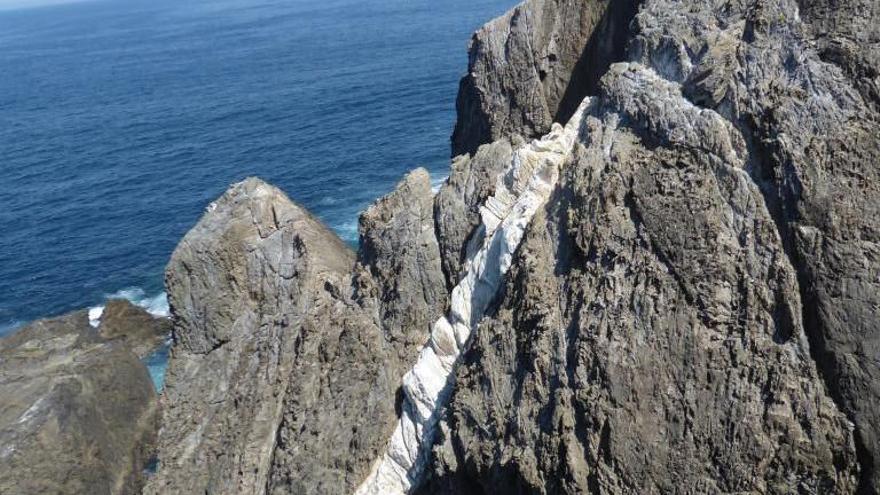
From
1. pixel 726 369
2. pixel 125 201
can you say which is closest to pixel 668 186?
pixel 726 369

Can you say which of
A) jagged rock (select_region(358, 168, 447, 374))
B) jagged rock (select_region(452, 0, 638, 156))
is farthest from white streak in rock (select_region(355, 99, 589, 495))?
jagged rock (select_region(452, 0, 638, 156))

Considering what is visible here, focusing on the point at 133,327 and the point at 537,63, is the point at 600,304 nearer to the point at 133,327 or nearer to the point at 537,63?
the point at 537,63

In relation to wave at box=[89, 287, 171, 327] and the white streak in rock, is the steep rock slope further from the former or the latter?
wave at box=[89, 287, 171, 327]

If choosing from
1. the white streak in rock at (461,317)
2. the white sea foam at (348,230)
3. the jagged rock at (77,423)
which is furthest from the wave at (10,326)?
the white streak in rock at (461,317)

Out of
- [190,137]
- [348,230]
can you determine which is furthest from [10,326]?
[190,137]

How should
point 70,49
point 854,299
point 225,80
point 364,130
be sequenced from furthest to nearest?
point 70,49
point 225,80
point 364,130
point 854,299

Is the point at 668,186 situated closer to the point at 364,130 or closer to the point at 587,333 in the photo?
the point at 587,333
